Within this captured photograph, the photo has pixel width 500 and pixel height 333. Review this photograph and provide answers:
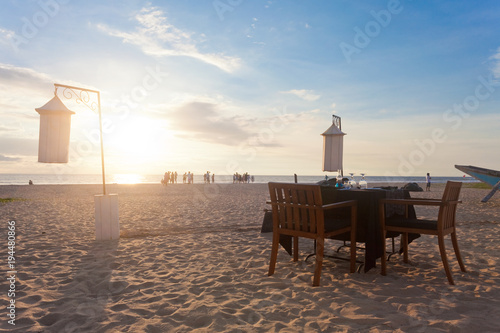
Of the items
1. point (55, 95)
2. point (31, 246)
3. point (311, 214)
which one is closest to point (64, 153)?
point (55, 95)

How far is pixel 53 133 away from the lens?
16.7 ft

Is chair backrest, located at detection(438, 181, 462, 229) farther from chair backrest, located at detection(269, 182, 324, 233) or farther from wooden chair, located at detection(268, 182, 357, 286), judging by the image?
chair backrest, located at detection(269, 182, 324, 233)

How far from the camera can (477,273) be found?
3.79 meters

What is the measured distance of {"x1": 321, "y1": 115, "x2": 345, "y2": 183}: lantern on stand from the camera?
7.12 m

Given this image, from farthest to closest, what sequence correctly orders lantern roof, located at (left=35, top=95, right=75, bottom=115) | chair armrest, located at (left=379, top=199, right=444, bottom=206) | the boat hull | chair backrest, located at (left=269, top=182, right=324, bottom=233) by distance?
1. the boat hull
2. lantern roof, located at (left=35, top=95, right=75, bottom=115)
3. chair armrest, located at (left=379, top=199, right=444, bottom=206)
4. chair backrest, located at (left=269, top=182, right=324, bottom=233)

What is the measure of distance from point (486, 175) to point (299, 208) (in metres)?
14.8

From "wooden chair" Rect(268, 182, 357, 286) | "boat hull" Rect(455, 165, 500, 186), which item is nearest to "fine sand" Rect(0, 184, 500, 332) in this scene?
"wooden chair" Rect(268, 182, 357, 286)

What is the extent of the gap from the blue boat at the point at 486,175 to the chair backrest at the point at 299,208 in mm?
13268

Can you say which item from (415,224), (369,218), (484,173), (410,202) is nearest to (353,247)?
(369,218)

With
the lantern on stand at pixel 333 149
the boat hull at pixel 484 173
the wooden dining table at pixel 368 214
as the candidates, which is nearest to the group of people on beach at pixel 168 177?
the boat hull at pixel 484 173

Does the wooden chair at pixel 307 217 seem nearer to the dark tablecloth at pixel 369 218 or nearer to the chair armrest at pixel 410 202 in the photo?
the dark tablecloth at pixel 369 218

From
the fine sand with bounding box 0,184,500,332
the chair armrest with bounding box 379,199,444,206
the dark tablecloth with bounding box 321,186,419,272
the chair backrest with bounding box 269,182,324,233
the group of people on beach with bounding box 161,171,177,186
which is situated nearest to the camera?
the fine sand with bounding box 0,184,500,332

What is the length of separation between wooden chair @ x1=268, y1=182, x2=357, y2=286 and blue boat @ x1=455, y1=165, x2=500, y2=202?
12858mm

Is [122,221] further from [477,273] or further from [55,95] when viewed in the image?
[477,273]
